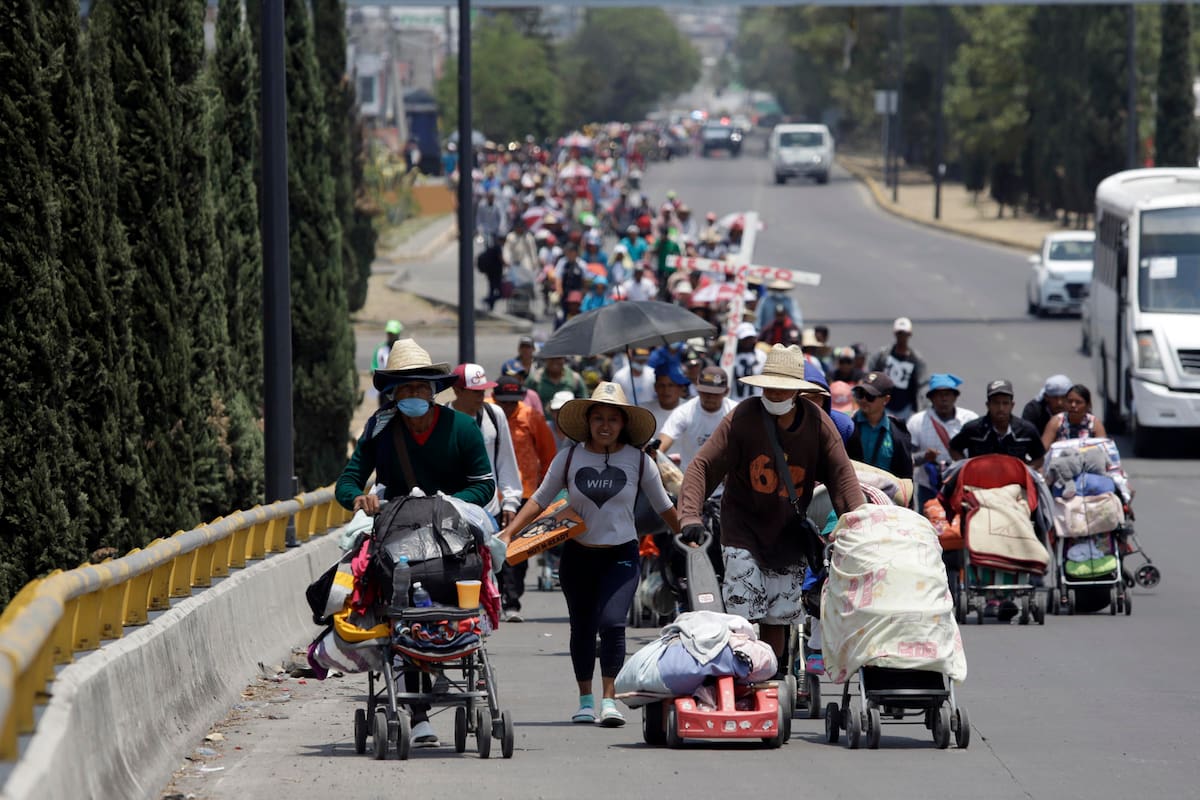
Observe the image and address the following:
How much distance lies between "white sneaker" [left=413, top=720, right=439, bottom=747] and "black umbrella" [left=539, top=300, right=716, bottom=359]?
717 centimetres

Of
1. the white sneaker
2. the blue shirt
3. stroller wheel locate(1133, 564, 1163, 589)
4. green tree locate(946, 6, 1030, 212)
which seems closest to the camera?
the white sneaker

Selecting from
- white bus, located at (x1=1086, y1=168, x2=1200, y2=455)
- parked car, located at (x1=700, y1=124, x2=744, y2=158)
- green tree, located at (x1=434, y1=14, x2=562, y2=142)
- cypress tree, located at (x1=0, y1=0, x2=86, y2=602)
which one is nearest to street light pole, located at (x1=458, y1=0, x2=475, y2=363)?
white bus, located at (x1=1086, y1=168, x2=1200, y2=455)

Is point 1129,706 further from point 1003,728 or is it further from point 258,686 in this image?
point 258,686

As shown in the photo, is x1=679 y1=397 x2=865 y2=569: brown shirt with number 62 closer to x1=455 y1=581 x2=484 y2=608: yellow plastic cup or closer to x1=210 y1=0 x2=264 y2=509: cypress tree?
x1=455 y1=581 x2=484 y2=608: yellow plastic cup

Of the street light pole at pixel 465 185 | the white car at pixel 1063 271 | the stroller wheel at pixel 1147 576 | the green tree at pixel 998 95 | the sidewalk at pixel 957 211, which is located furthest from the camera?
the green tree at pixel 998 95

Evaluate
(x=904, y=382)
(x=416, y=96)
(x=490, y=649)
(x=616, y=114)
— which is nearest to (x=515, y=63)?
(x=416, y=96)

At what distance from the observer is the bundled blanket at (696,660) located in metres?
9.51

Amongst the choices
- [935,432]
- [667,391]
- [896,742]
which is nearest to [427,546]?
[896,742]

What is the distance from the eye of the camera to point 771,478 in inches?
407

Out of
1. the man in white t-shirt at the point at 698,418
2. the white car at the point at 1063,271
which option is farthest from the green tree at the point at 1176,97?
the man in white t-shirt at the point at 698,418

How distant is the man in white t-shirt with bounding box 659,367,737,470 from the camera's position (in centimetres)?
1434

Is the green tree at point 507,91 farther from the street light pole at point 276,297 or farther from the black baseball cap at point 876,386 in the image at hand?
the black baseball cap at point 876,386

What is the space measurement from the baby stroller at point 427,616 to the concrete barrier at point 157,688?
88 cm

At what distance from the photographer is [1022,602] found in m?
14.8
